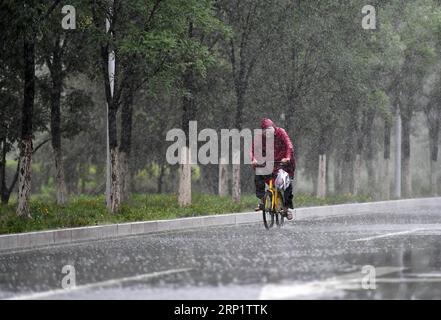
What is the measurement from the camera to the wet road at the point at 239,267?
1112cm

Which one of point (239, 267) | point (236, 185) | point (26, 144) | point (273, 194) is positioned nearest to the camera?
point (239, 267)

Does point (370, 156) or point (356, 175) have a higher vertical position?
point (370, 156)

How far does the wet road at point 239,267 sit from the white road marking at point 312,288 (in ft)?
0.03

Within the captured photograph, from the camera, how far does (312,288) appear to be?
11.2 metres

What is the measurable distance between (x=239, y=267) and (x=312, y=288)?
2.65 m

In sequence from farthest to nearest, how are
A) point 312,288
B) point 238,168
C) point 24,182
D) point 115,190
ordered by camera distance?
1. point 238,168
2. point 115,190
3. point 24,182
4. point 312,288

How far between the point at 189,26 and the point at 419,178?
1894 inches

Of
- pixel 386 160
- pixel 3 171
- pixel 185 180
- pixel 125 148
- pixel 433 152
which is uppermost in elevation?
pixel 433 152

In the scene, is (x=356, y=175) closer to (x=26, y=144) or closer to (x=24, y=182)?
(x=26, y=144)

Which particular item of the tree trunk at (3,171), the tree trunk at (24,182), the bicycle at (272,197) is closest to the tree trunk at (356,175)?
the tree trunk at (3,171)

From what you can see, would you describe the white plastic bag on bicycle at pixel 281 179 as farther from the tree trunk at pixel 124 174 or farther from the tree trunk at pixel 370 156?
the tree trunk at pixel 370 156

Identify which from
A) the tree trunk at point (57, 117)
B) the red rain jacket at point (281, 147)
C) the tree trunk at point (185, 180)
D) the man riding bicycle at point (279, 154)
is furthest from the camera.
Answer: the tree trunk at point (57, 117)

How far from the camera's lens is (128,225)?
23.2 m

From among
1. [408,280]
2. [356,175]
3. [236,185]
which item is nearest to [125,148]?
[236,185]
